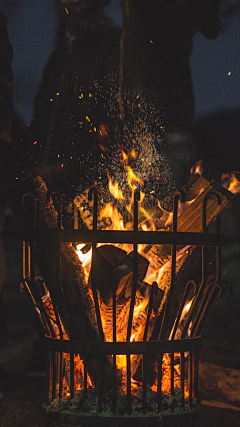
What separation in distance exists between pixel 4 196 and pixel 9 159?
0.26m

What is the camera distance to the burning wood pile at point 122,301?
156 cm

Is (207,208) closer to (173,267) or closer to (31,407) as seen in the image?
(173,267)

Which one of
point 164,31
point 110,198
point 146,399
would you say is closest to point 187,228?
point 146,399

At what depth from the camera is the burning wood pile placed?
1557 mm

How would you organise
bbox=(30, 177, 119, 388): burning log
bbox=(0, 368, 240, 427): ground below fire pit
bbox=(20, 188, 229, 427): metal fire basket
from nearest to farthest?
bbox=(20, 188, 229, 427): metal fire basket → bbox=(30, 177, 119, 388): burning log → bbox=(0, 368, 240, 427): ground below fire pit

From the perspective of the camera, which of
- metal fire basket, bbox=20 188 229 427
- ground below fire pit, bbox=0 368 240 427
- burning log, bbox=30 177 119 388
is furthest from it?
ground below fire pit, bbox=0 368 240 427

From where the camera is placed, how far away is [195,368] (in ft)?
5.75

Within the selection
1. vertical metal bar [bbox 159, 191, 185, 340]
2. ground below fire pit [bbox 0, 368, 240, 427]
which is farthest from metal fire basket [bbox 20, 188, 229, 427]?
ground below fire pit [bbox 0, 368, 240, 427]

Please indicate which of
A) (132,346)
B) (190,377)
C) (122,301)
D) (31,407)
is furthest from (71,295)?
(31,407)

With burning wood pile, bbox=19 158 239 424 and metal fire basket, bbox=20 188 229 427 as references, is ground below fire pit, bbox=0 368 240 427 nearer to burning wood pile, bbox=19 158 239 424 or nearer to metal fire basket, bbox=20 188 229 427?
burning wood pile, bbox=19 158 239 424

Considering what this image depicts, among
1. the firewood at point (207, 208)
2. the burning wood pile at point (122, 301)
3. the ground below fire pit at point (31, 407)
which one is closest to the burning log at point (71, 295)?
the burning wood pile at point (122, 301)

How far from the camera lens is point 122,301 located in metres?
1.74

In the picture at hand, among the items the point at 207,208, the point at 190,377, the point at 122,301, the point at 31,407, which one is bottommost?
the point at 31,407

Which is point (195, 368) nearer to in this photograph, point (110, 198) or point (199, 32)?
point (110, 198)
